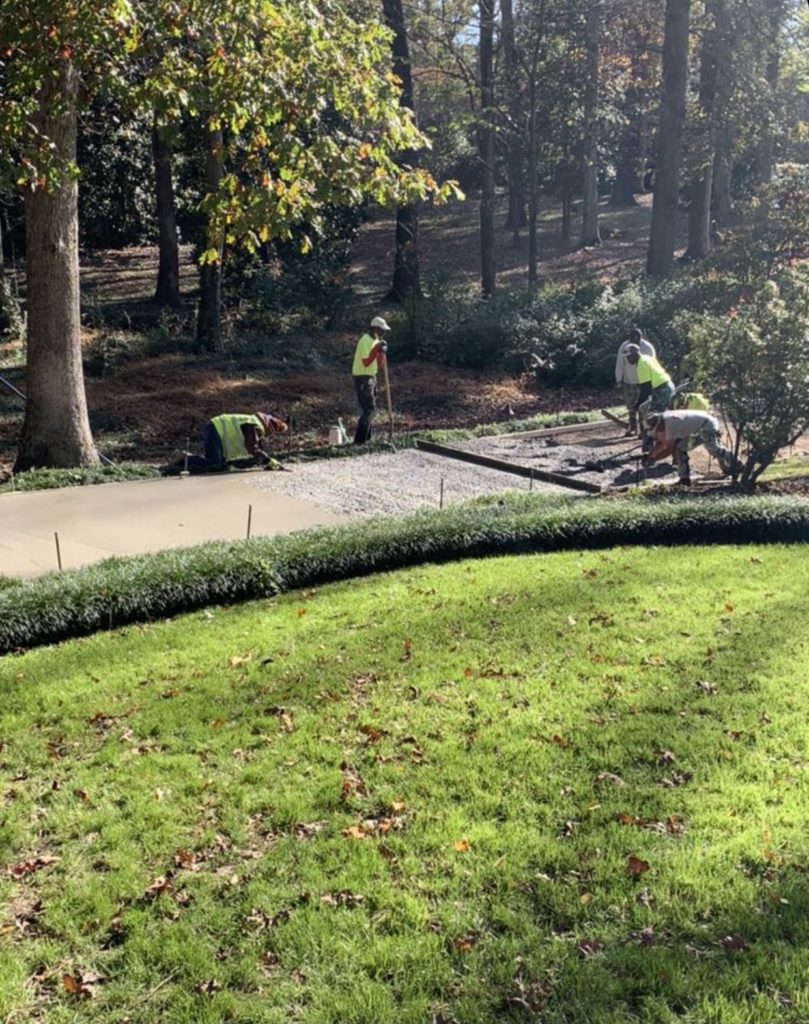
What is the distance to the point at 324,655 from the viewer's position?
21.6 ft

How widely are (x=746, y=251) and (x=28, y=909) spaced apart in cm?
2319

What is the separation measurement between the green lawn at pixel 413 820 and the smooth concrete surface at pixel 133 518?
2388 mm

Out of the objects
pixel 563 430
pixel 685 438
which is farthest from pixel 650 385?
pixel 685 438

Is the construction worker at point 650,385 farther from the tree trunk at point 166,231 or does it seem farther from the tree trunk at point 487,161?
the tree trunk at point 166,231

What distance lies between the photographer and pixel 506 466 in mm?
13867

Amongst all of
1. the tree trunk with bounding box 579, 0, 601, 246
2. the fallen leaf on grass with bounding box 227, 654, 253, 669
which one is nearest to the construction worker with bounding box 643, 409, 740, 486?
the fallen leaf on grass with bounding box 227, 654, 253, 669

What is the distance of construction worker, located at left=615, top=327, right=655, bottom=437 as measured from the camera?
15.3m

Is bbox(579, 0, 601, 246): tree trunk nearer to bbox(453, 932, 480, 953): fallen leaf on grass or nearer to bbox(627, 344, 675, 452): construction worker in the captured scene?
bbox(627, 344, 675, 452): construction worker

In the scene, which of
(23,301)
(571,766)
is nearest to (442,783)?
(571,766)

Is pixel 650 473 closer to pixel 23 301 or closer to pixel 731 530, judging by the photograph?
pixel 731 530

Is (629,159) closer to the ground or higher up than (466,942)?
higher up

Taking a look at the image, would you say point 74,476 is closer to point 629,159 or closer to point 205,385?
point 205,385

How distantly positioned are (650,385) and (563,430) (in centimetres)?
226

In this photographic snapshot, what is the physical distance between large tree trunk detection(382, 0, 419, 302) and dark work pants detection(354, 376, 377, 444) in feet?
24.3
